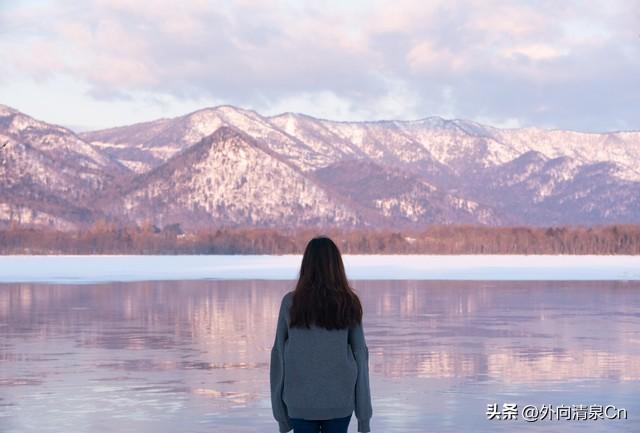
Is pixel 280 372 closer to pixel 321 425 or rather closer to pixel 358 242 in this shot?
pixel 321 425

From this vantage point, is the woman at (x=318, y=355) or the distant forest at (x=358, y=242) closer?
the woman at (x=318, y=355)

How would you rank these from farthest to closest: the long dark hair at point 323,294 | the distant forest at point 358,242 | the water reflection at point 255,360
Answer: the distant forest at point 358,242, the water reflection at point 255,360, the long dark hair at point 323,294

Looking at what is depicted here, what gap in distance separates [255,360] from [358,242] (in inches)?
6039

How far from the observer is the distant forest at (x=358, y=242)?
162 meters

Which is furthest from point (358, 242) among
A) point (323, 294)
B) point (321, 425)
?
point (323, 294)

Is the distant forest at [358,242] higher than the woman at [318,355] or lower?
higher

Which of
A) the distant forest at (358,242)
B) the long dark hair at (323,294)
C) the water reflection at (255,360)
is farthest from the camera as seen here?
the distant forest at (358,242)

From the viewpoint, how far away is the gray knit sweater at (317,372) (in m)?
9.02

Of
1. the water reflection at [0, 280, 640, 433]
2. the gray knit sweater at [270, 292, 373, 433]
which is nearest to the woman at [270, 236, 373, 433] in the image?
the gray knit sweater at [270, 292, 373, 433]

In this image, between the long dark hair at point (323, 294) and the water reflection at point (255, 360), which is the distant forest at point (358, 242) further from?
the long dark hair at point (323, 294)

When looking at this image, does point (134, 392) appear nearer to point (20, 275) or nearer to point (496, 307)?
point (496, 307)

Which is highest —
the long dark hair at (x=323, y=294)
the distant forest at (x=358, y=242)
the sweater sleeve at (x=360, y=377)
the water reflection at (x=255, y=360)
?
the distant forest at (x=358, y=242)

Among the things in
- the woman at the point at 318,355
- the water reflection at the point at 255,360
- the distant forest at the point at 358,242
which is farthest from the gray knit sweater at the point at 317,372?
the distant forest at the point at 358,242

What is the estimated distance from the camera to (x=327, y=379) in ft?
29.8
